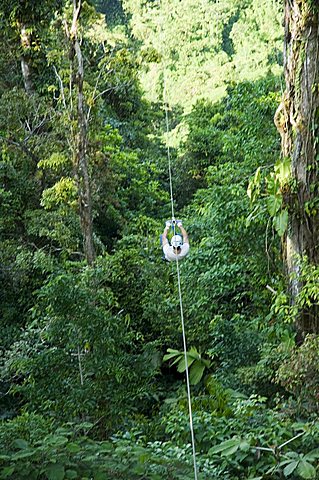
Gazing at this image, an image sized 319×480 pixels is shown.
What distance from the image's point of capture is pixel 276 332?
4.94 meters

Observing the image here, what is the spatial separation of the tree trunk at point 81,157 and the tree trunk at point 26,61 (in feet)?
6.84

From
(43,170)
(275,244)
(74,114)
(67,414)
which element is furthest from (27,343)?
(43,170)

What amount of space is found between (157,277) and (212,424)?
3260mm

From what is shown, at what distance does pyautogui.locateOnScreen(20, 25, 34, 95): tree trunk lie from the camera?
9047 millimetres

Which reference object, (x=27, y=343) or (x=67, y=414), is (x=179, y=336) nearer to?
(x=27, y=343)

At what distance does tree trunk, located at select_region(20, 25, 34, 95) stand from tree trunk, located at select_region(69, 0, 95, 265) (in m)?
2.08

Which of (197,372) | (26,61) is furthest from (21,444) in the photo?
(26,61)

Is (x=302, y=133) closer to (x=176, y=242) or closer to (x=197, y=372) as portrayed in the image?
(x=176, y=242)

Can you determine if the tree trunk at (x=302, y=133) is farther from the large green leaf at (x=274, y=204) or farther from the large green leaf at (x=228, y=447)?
the large green leaf at (x=228, y=447)

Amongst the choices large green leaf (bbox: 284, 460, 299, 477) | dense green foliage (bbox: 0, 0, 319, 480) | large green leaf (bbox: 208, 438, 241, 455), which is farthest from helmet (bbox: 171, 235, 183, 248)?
large green leaf (bbox: 284, 460, 299, 477)

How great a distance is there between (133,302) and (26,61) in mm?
4313

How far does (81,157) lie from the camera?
7184mm

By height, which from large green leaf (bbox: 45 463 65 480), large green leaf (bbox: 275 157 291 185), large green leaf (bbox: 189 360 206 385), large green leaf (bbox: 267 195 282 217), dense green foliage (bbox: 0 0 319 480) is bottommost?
large green leaf (bbox: 189 360 206 385)

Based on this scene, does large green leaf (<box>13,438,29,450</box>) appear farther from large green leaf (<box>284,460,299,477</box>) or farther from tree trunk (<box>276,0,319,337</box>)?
tree trunk (<box>276,0,319,337</box>)
